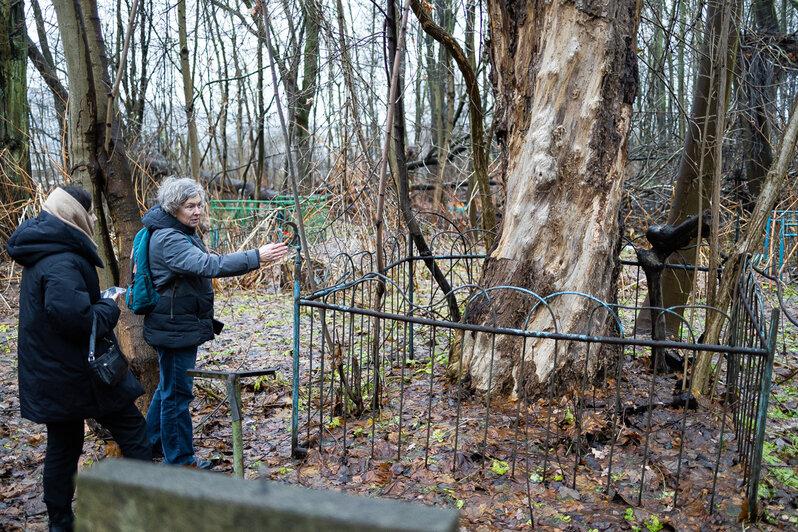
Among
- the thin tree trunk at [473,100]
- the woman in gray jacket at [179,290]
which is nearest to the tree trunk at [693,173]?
the thin tree trunk at [473,100]

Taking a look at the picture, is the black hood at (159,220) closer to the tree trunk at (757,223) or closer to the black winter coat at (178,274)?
the black winter coat at (178,274)

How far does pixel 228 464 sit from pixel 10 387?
2.50 metres

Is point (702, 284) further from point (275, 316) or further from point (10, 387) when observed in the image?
point (10, 387)

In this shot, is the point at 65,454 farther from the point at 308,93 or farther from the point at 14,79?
the point at 14,79

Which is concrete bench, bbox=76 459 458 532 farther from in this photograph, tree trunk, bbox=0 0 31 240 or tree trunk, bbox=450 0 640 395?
tree trunk, bbox=0 0 31 240

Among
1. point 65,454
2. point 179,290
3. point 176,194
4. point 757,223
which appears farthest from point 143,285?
point 757,223

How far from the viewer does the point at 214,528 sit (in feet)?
3.07

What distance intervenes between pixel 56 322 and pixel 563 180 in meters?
3.06

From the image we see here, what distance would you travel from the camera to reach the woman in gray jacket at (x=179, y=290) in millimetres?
3072

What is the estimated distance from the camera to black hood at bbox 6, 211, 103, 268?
8.39 feet

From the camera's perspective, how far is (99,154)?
12.2 ft

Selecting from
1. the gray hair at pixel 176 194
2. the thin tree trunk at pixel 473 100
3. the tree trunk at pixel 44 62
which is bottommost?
the gray hair at pixel 176 194

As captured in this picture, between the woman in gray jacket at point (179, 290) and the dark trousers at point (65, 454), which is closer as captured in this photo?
the dark trousers at point (65, 454)

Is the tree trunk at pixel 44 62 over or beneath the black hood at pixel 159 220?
over
